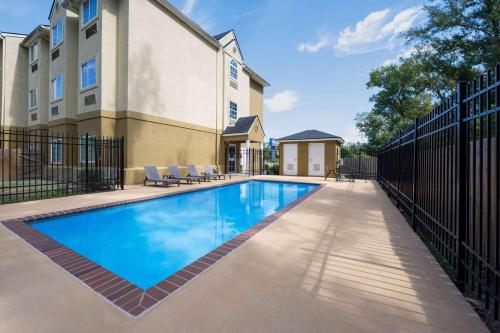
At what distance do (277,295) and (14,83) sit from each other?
26.6 metres

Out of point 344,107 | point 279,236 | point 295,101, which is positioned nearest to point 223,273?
point 279,236

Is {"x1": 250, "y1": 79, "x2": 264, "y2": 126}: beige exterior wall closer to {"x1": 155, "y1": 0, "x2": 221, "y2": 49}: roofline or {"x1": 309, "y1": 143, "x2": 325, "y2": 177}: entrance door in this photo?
{"x1": 155, "y1": 0, "x2": 221, "y2": 49}: roofline

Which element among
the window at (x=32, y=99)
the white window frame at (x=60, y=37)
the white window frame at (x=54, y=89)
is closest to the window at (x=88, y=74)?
the white window frame at (x=54, y=89)

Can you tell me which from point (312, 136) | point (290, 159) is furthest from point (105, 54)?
point (312, 136)

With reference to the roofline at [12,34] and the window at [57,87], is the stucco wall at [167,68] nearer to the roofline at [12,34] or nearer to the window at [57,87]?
the window at [57,87]

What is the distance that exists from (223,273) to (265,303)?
2.51 feet

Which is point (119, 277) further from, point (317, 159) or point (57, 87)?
point (317, 159)

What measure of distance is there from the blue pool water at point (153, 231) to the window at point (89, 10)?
1139cm

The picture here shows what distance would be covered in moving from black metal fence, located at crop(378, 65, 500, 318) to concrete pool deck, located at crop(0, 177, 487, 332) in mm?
271

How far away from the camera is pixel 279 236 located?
4.30m

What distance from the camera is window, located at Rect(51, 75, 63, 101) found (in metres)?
15.0

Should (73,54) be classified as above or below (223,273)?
above

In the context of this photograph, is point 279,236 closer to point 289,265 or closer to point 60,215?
point 289,265

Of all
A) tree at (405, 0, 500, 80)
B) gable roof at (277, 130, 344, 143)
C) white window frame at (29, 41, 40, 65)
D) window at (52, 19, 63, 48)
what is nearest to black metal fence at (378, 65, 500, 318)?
tree at (405, 0, 500, 80)
